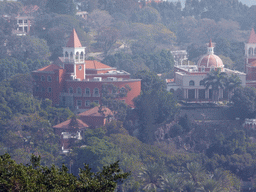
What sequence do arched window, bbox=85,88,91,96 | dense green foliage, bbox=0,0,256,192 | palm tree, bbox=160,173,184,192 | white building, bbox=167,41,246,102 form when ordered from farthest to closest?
1. white building, bbox=167,41,246,102
2. arched window, bbox=85,88,91,96
3. dense green foliage, bbox=0,0,256,192
4. palm tree, bbox=160,173,184,192

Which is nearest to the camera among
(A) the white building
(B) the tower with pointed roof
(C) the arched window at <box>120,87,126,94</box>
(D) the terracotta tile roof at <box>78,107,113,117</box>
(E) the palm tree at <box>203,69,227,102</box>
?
(D) the terracotta tile roof at <box>78,107,113,117</box>

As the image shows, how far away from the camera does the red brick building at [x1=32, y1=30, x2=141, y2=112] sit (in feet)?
235

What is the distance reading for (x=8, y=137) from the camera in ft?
211

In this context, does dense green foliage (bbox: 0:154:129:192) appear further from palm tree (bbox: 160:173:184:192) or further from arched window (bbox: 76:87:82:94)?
arched window (bbox: 76:87:82:94)

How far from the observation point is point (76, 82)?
7250 cm

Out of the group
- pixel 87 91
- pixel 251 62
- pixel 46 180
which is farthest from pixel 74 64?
pixel 46 180

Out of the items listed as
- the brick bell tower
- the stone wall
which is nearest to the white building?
the stone wall

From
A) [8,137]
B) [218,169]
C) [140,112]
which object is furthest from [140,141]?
[8,137]

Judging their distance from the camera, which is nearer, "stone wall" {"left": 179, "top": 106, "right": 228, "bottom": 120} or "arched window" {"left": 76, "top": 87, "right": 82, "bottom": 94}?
"arched window" {"left": 76, "top": 87, "right": 82, "bottom": 94}

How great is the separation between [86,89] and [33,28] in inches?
1544

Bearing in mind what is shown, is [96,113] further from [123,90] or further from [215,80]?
[215,80]

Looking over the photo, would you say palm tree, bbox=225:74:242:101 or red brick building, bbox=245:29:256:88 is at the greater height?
red brick building, bbox=245:29:256:88

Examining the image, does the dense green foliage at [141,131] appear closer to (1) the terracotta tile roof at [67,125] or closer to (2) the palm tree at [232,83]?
(2) the palm tree at [232,83]

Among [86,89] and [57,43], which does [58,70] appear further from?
[57,43]
